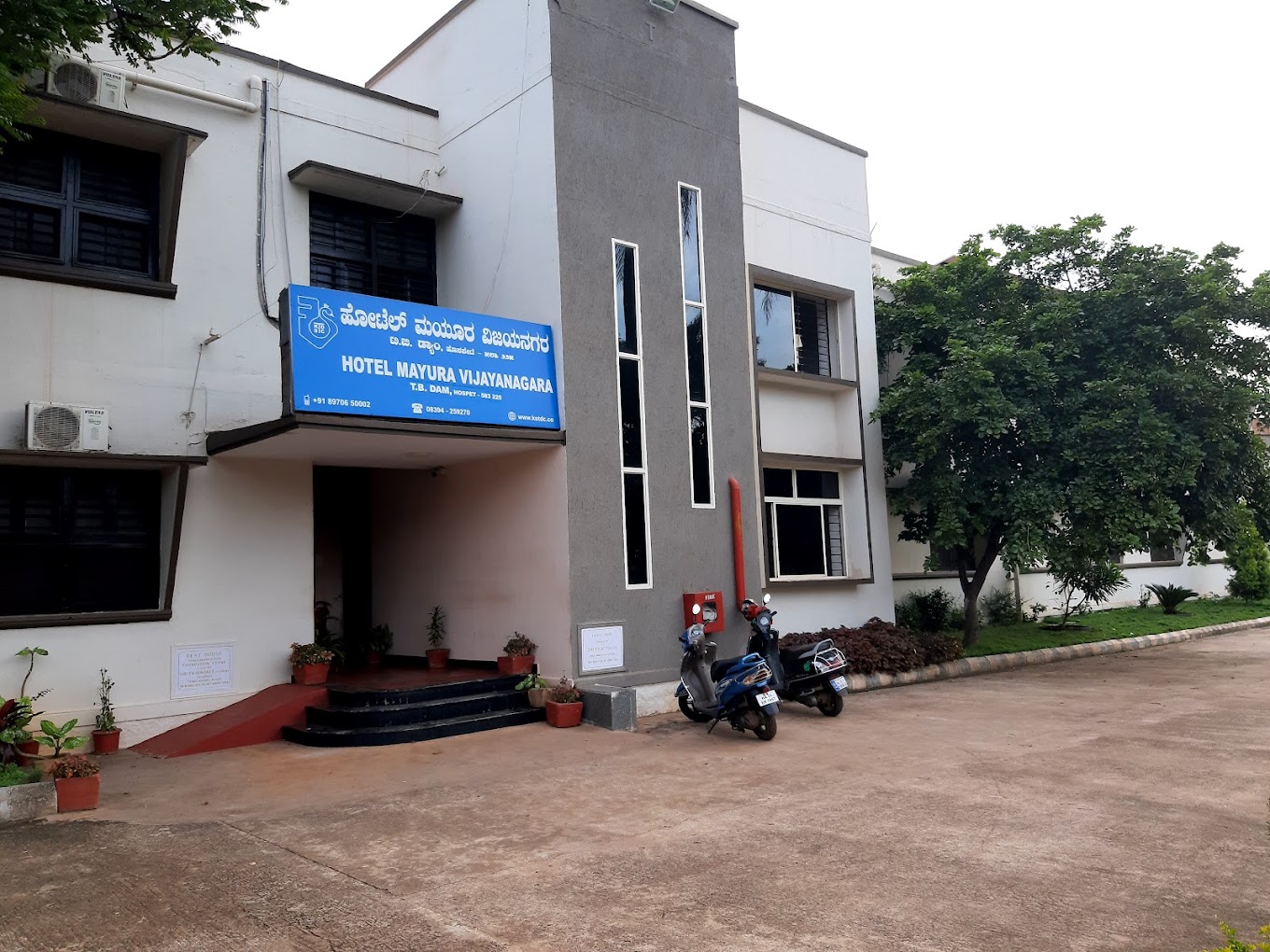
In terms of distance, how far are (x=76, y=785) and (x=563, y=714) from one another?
4130 millimetres

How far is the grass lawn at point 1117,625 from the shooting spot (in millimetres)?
14781

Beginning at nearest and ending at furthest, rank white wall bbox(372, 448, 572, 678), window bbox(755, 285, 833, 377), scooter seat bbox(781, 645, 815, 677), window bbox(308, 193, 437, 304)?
scooter seat bbox(781, 645, 815, 677) < white wall bbox(372, 448, 572, 678) < window bbox(308, 193, 437, 304) < window bbox(755, 285, 833, 377)

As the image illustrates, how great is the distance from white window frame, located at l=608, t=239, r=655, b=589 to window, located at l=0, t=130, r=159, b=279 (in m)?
4.53

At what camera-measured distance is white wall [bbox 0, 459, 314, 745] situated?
8195 millimetres

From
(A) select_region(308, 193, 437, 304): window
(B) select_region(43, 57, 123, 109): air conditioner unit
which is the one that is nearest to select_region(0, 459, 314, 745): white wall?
(A) select_region(308, 193, 437, 304): window

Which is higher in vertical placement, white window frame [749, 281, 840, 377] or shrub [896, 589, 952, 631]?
white window frame [749, 281, 840, 377]

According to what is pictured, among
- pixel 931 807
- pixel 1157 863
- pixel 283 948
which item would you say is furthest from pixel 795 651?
pixel 283 948

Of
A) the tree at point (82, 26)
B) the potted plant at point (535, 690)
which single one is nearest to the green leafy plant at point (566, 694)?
the potted plant at point (535, 690)

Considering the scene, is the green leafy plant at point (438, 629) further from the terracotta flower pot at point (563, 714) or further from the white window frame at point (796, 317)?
the white window frame at point (796, 317)

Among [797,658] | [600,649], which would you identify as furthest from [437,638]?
[797,658]

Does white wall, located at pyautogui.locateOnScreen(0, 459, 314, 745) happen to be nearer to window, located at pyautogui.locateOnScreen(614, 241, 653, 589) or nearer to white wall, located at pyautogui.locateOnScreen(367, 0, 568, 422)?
white wall, located at pyautogui.locateOnScreen(367, 0, 568, 422)

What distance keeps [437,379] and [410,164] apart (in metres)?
3.64

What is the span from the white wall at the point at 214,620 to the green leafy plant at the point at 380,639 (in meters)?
2.11

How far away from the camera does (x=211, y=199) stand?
9570 mm
